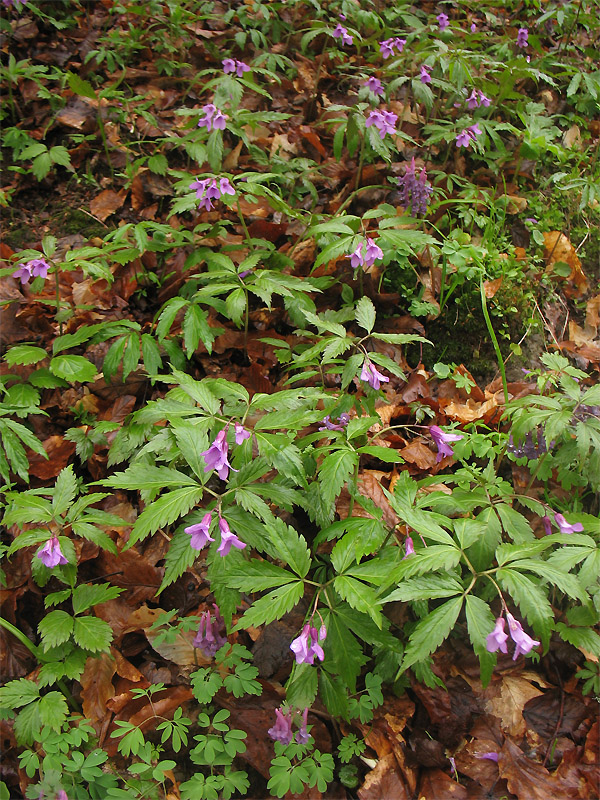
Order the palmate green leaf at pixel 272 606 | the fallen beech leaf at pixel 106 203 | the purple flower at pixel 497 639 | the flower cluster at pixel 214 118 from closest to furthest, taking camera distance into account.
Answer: the purple flower at pixel 497 639, the palmate green leaf at pixel 272 606, the flower cluster at pixel 214 118, the fallen beech leaf at pixel 106 203

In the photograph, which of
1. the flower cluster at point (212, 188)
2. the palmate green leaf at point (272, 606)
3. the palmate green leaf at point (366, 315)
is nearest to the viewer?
the palmate green leaf at point (272, 606)

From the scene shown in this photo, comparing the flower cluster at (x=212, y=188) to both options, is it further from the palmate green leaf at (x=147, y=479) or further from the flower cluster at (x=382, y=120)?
the palmate green leaf at (x=147, y=479)

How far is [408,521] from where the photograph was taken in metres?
1.50

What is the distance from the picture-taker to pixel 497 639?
1292 millimetres

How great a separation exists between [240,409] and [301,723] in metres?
0.99

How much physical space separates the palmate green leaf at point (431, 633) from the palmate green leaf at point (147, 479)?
28.1 inches

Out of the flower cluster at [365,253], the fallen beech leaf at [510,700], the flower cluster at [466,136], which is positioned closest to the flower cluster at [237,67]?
the flower cluster at [466,136]

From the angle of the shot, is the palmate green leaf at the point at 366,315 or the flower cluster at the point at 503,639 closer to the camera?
the flower cluster at the point at 503,639

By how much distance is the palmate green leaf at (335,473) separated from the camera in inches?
63.1

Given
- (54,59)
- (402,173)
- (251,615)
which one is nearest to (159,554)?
(251,615)

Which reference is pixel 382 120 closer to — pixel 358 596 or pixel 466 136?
pixel 466 136

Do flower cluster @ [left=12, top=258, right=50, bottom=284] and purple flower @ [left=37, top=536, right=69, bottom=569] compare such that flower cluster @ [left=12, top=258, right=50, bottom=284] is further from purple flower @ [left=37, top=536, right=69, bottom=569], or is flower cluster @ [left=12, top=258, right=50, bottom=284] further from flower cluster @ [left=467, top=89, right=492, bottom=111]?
flower cluster @ [left=467, top=89, right=492, bottom=111]

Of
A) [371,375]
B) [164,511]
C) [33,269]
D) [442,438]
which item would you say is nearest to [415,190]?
[371,375]

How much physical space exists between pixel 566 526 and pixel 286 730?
3.56 ft
